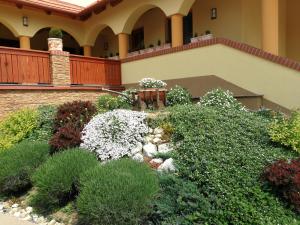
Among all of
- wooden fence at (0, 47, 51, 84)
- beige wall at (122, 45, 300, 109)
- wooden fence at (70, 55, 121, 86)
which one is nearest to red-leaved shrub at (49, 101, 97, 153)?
wooden fence at (0, 47, 51, 84)

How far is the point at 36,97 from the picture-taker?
1092 centimetres

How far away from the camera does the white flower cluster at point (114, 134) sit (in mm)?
6552

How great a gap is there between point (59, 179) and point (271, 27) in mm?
7856

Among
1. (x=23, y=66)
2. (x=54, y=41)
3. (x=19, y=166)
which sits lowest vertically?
(x=19, y=166)

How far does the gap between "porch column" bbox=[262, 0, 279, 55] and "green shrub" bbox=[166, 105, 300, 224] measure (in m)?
4.08

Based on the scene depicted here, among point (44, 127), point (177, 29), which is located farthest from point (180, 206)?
point (177, 29)

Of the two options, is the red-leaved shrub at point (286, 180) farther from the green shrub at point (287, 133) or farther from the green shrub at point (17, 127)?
the green shrub at point (17, 127)

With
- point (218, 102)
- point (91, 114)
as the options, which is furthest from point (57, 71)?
point (218, 102)

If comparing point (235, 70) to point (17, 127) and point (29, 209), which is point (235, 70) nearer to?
point (17, 127)

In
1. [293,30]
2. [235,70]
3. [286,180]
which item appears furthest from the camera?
[293,30]

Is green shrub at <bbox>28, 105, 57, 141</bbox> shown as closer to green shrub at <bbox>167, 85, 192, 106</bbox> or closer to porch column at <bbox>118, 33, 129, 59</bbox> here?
green shrub at <bbox>167, 85, 192, 106</bbox>

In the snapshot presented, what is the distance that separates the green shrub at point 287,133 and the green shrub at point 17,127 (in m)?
5.94

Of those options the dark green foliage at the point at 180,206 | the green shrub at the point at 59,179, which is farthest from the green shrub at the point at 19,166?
the dark green foliage at the point at 180,206

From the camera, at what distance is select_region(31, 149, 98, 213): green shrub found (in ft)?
17.5
